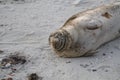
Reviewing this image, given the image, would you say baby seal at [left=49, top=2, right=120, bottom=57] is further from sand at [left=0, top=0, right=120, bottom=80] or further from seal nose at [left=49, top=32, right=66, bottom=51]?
sand at [left=0, top=0, right=120, bottom=80]

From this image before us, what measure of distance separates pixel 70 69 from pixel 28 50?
737mm

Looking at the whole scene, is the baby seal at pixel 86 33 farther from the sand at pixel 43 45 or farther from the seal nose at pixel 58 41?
the sand at pixel 43 45

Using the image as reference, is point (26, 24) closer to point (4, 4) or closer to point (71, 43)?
point (4, 4)

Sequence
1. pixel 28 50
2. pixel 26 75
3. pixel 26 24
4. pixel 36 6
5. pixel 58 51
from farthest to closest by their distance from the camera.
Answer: pixel 36 6 < pixel 26 24 < pixel 28 50 < pixel 58 51 < pixel 26 75

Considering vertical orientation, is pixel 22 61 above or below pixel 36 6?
below

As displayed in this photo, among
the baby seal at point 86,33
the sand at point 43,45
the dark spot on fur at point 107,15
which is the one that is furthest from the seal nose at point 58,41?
the dark spot on fur at point 107,15

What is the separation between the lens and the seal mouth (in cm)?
343

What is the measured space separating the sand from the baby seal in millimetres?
105

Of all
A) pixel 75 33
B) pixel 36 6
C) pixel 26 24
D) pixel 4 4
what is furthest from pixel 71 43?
pixel 4 4

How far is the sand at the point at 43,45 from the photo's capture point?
10.8 feet

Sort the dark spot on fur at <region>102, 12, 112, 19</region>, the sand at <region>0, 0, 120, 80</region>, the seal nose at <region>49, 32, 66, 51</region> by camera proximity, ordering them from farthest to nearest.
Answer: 1. the dark spot on fur at <region>102, 12, 112, 19</region>
2. the seal nose at <region>49, 32, 66, 51</region>
3. the sand at <region>0, 0, 120, 80</region>

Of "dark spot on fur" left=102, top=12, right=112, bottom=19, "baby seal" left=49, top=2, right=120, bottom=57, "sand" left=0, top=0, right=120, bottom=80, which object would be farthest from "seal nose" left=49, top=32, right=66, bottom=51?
"dark spot on fur" left=102, top=12, right=112, bottom=19

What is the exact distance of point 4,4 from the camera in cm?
529

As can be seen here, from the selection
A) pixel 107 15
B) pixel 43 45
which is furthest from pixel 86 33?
pixel 43 45
